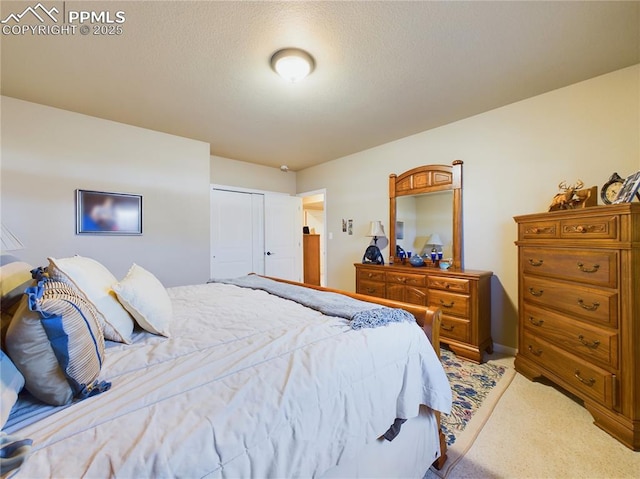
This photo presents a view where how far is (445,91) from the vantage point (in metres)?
2.51

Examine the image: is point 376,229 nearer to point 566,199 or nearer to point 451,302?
point 451,302

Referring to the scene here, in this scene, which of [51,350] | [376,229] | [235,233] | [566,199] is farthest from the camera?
[235,233]

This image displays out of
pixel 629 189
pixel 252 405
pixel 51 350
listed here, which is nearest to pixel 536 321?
pixel 629 189

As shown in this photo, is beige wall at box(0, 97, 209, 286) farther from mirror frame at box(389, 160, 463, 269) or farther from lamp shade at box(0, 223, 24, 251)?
mirror frame at box(389, 160, 463, 269)

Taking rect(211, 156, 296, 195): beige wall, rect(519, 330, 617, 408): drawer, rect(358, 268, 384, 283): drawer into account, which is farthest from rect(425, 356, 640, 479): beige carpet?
rect(211, 156, 296, 195): beige wall

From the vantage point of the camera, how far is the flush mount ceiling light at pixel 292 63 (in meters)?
1.98

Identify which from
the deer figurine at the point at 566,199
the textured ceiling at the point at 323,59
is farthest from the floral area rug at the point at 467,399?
the textured ceiling at the point at 323,59

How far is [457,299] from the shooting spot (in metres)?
2.73

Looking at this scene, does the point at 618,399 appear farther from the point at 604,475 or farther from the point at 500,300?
the point at 500,300

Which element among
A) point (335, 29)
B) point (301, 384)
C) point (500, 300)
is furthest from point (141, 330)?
point (500, 300)

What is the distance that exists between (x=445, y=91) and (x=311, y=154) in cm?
229

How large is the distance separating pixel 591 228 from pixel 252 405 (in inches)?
91.6

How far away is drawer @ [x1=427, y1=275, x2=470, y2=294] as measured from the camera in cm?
268

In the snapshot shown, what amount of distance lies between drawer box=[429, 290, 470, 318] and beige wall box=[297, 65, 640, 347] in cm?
51
